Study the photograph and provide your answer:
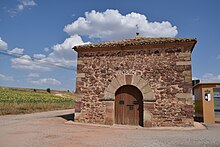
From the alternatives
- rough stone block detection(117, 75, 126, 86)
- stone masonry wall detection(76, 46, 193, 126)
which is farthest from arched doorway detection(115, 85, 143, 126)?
stone masonry wall detection(76, 46, 193, 126)

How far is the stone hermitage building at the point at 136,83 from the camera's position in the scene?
27.8 ft

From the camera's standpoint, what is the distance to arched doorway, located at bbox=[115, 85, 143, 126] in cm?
897

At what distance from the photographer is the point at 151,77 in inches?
348

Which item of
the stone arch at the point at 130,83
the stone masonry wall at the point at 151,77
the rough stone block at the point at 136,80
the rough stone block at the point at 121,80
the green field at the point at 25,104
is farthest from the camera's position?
the green field at the point at 25,104

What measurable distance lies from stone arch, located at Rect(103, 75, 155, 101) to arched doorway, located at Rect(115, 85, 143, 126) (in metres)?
0.24

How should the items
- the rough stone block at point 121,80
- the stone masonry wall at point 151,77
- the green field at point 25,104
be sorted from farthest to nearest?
the green field at point 25,104 < the rough stone block at point 121,80 < the stone masonry wall at point 151,77

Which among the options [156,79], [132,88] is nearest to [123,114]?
[132,88]

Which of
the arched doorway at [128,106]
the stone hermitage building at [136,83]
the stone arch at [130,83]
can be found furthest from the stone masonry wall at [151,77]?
the arched doorway at [128,106]

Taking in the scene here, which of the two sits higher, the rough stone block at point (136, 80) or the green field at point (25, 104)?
the rough stone block at point (136, 80)

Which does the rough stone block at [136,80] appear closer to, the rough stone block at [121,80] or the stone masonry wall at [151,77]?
the stone masonry wall at [151,77]

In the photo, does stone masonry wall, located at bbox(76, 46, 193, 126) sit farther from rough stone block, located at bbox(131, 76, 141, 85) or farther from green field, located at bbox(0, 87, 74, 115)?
green field, located at bbox(0, 87, 74, 115)

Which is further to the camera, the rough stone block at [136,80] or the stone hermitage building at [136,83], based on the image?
the rough stone block at [136,80]

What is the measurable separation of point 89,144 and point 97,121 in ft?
13.3

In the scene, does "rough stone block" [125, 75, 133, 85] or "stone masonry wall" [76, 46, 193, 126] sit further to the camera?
"rough stone block" [125, 75, 133, 85]
